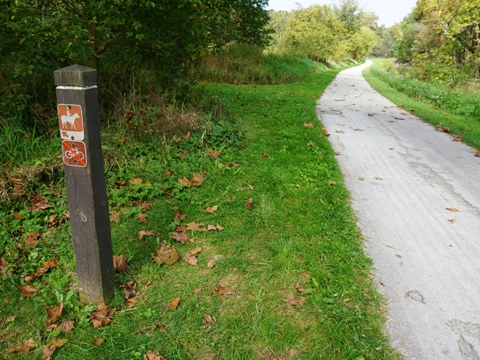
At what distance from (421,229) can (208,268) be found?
2.32 metres

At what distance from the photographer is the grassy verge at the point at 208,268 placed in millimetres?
2281

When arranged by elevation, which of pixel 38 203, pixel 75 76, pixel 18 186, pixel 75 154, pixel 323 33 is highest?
pixel 323 33

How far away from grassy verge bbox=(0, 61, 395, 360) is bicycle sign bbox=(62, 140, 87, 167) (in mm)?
1074

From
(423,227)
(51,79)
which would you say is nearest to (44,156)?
(51,79)

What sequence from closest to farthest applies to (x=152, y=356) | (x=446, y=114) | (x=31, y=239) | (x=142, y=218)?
(x=152, y=356) < (x=31, y=239) < (x=142, y=218) < (x=446, y=114)

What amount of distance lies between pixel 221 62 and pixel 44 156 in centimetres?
1257

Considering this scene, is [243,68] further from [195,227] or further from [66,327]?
[66,327]

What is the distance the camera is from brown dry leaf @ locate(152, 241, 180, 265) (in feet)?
10.0

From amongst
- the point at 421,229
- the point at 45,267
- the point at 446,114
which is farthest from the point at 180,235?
the point at 446,114

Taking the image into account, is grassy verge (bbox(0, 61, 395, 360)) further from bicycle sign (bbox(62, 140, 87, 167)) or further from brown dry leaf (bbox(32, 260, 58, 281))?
bicycle sign (bbox(62, 140, 87, 167))

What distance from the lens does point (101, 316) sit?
2498 mm

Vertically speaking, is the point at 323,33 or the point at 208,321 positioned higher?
the point at 323,33

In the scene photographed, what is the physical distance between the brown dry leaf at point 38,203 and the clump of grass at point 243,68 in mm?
10626

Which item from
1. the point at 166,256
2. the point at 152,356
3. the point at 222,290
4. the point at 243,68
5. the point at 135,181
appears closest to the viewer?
the point at 152,356
